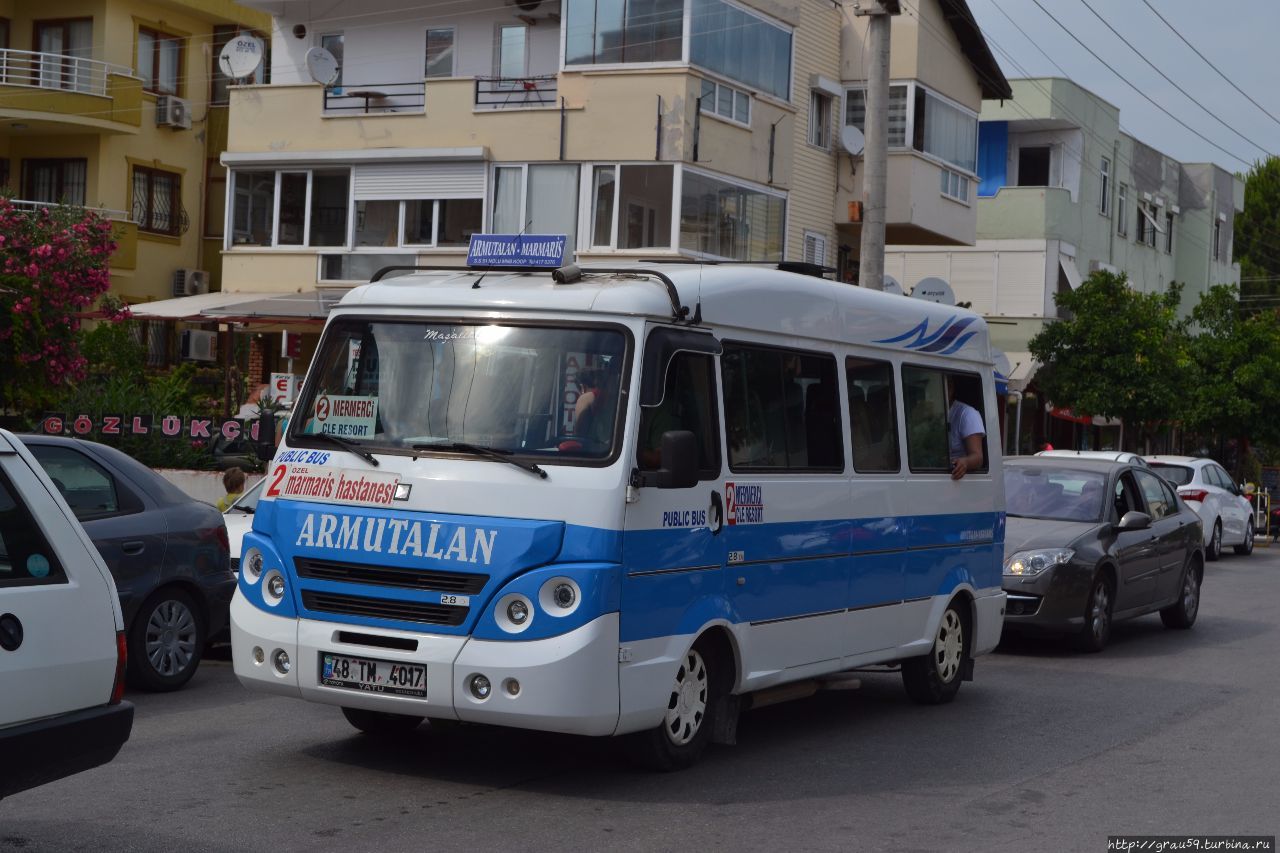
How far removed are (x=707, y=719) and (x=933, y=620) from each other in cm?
291

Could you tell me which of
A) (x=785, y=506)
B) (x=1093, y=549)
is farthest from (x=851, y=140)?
(x=785, y=506)

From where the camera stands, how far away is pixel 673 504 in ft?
26.2

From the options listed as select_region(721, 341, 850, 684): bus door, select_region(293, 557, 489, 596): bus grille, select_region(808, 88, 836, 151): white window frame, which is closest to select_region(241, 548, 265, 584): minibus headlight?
select_region(293, 557, 489, 596): bus grille

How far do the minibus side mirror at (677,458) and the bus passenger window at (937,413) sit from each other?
10.4ft

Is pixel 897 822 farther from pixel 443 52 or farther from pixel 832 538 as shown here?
pixel 443 52

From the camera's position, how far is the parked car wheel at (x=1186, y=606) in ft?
54.0

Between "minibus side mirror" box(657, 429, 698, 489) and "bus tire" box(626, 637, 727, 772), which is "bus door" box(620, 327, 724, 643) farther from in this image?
"bus tire" box(626, 637, 727, 772)

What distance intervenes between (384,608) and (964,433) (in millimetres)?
5175

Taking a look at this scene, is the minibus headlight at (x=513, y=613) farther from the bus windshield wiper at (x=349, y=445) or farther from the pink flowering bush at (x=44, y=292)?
the pink flowering bush at (x=44, y=292)

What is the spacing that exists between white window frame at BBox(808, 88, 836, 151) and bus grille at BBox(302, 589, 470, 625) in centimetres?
2568

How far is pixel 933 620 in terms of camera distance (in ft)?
35.6

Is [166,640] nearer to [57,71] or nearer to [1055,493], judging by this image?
[1055,493]

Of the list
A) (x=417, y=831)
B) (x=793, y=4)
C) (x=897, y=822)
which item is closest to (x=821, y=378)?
(x=897, y=822)

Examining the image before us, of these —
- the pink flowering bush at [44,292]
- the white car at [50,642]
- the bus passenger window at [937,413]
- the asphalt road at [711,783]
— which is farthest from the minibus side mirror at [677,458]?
the pink flowering bush at [44,292]
